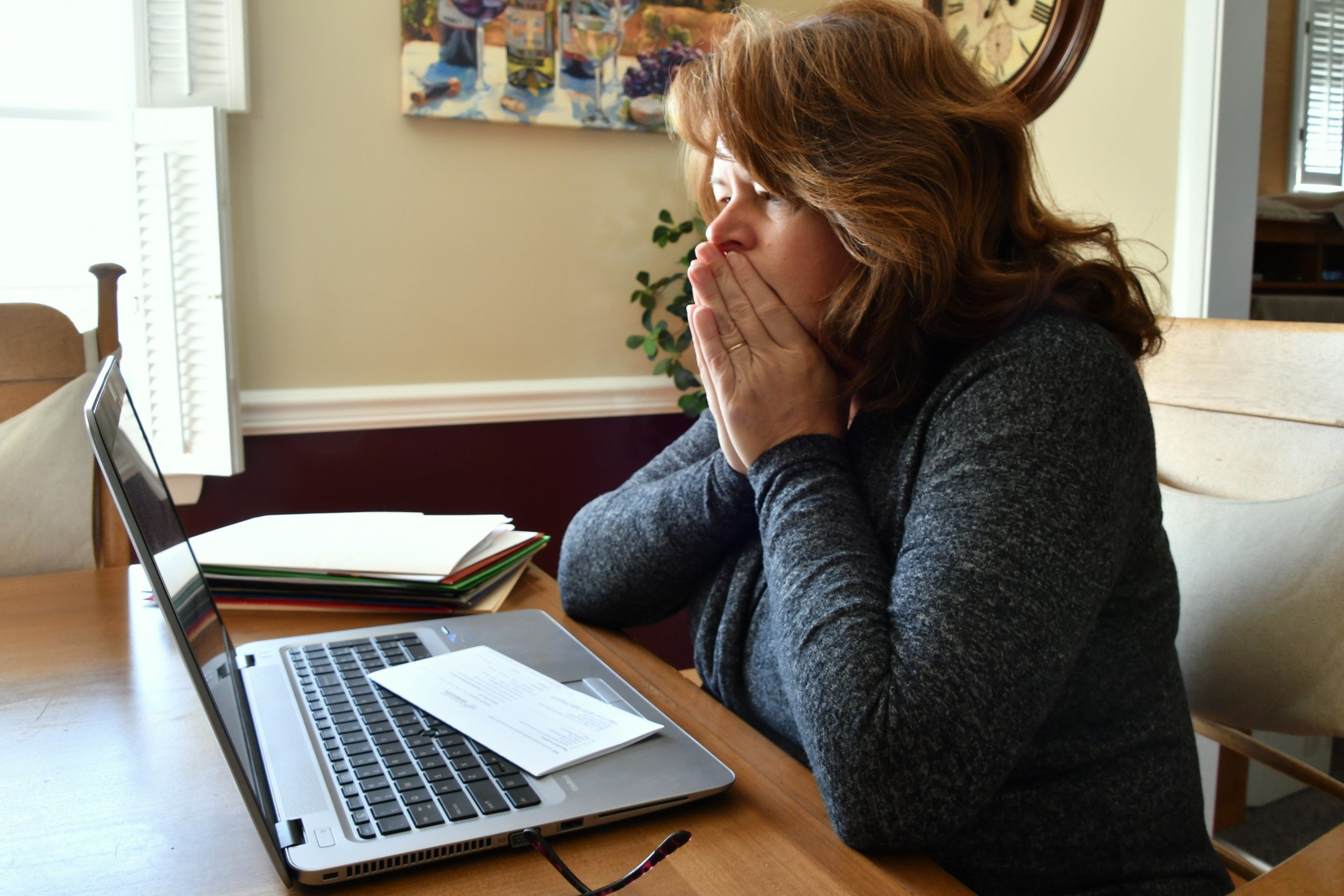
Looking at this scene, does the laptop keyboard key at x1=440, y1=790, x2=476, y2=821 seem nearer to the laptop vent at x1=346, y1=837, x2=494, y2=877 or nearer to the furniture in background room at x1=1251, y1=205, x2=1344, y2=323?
the laptop vent at x1=346, y1=837, x2=494, y2=877

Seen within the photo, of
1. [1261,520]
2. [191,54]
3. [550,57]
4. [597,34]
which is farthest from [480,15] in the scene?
[1261,520]

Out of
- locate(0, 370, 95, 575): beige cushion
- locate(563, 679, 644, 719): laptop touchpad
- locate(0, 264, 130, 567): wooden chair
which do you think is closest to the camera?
locate(563, 679, 644, 719): laptop touchpad

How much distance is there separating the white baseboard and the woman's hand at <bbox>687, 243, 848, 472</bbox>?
1386 millimetres

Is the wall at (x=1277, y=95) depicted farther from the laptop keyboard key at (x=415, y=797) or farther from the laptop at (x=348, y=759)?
the laptop keyboard key at (x=415, y=797)

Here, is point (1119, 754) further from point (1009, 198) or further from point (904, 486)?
point (1009, 198)

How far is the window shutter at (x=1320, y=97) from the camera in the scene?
1815 mm

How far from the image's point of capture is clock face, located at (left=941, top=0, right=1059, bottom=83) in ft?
6.46

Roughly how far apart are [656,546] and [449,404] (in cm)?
135

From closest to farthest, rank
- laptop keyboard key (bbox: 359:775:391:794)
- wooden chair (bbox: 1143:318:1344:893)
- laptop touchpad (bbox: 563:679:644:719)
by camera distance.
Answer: laptop keyboard key (bbox: 359:775:391:794) → laptop touchpad (bbox: 563:679:644:719) → wooden chair (bbox: 1143:318:1344:893)

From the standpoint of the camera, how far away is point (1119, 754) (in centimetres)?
76

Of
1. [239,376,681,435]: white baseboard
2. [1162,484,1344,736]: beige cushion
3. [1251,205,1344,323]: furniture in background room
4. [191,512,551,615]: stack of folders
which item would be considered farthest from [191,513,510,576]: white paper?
[1251,205,1344,323]: furniture in background room

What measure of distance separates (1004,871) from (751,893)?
0.95ft

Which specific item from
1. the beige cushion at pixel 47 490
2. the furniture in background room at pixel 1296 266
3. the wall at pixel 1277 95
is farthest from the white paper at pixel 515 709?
the wall at pixel 1277 95

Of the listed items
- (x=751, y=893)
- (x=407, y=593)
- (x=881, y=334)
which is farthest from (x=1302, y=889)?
(x=407, y=593)
